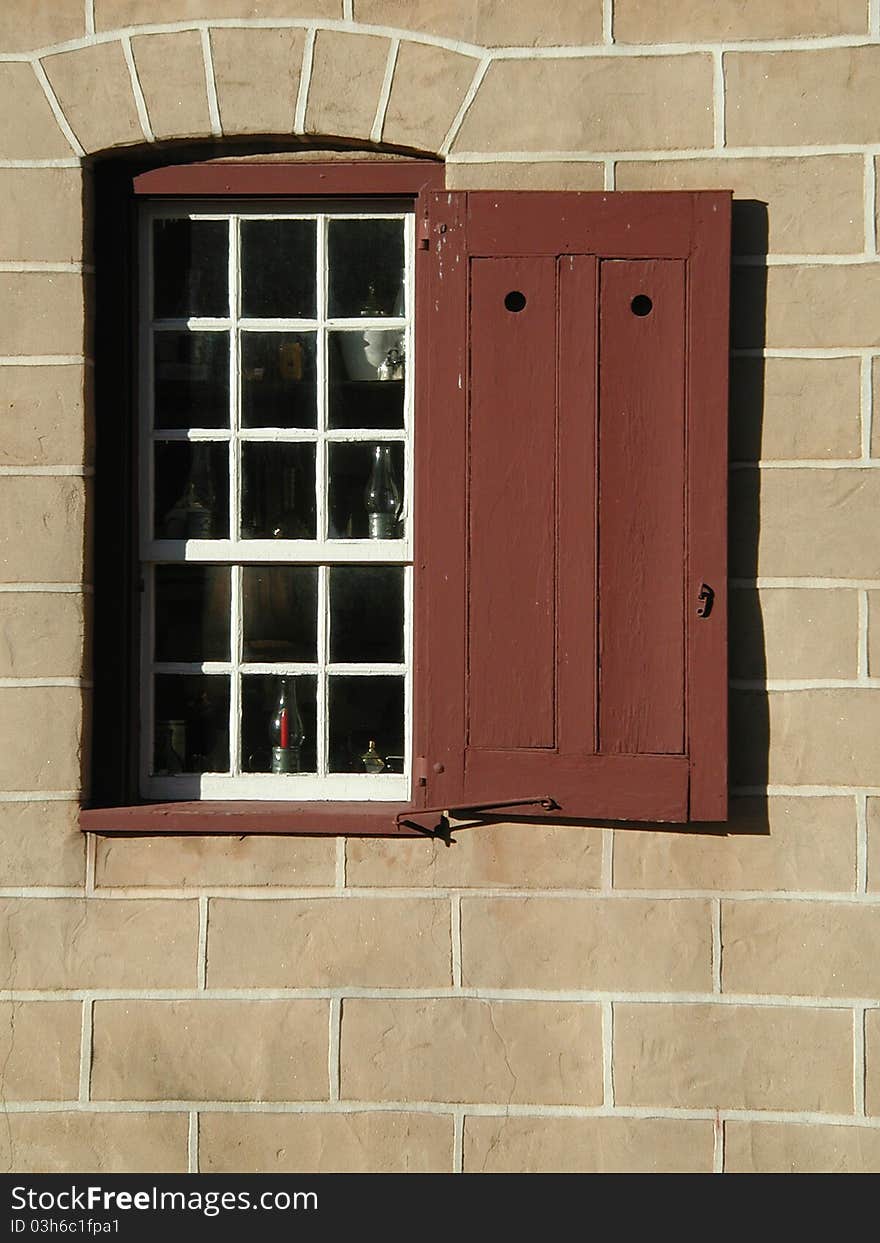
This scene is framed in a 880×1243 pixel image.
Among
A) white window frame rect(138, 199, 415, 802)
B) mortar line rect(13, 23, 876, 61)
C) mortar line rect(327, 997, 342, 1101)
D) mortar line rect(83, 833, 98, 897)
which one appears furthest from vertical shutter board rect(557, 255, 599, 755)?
mortar line rect(83, 833, 98, 897)

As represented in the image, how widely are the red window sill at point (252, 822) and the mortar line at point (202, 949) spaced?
0.65ft

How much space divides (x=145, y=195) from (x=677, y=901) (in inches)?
93.4

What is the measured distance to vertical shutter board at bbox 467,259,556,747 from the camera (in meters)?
3.45

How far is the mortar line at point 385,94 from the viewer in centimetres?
350

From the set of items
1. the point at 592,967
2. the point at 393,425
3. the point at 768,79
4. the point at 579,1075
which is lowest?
the point at 579,1075

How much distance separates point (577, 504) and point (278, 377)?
930 millimetres

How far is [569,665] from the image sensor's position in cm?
345

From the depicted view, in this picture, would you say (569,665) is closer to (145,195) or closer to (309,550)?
(309,550)

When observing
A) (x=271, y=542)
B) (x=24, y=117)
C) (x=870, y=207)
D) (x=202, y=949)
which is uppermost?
(x=24, y=117)

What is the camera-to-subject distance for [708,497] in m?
3.41

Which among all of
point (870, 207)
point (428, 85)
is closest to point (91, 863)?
point (428, 85)

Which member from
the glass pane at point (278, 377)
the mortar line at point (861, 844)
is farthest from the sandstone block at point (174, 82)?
the mortar line at point (861, 844)

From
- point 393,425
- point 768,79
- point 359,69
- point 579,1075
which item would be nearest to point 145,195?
point 359,69

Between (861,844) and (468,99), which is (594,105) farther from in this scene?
(861,844)
